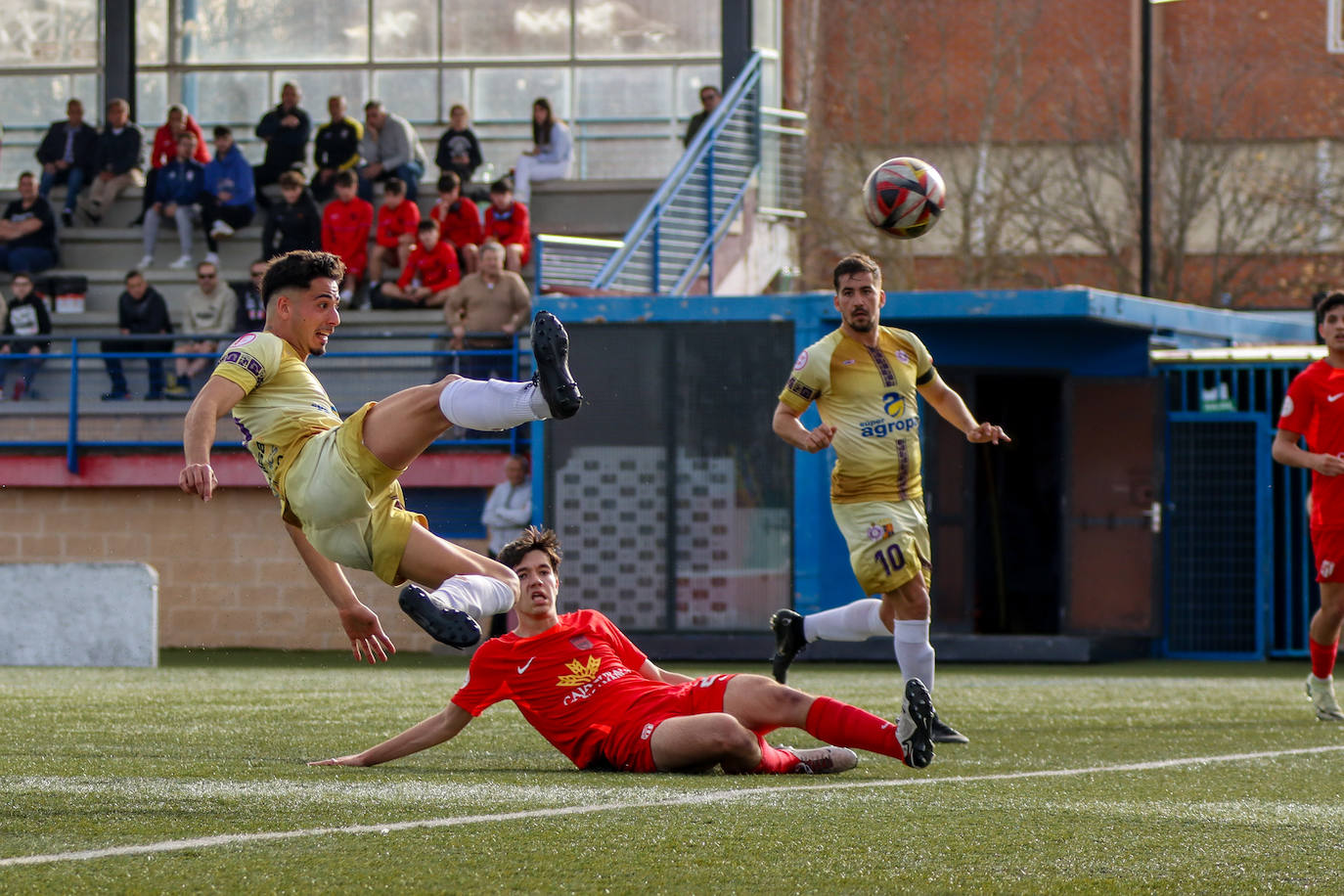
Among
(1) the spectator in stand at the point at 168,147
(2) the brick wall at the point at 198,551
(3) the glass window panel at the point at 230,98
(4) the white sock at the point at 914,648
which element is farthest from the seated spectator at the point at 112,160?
(4) the white sock at the point at 914,648

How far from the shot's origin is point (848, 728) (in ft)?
22.3

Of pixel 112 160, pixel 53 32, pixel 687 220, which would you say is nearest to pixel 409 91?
pixel 112 160

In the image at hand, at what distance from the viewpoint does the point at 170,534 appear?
18.3m

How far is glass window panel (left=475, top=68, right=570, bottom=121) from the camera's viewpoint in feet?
76.6

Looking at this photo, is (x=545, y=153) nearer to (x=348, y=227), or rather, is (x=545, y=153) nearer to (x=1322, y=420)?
(x=348, y=227)

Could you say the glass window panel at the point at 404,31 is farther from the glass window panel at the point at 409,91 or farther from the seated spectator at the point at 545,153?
the seated spectator at the point at 545,153

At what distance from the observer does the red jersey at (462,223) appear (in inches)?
738

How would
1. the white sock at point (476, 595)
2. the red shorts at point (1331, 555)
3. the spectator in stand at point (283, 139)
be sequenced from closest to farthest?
the white sock at point (476, 595) < the red shorts at point (1331, 555) < the spectator in stand at point (283, 139)

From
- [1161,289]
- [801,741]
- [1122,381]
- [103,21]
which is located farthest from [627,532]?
[1161,289]

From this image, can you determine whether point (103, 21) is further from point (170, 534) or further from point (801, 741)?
point (801, 741)

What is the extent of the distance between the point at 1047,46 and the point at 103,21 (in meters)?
19.6

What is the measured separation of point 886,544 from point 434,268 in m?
10.9

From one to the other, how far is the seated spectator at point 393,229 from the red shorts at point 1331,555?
36.6ft

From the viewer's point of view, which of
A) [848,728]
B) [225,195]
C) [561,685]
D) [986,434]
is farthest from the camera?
[225,195]
